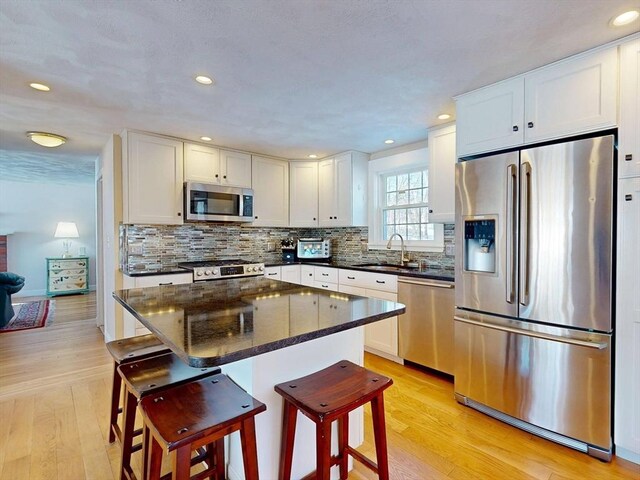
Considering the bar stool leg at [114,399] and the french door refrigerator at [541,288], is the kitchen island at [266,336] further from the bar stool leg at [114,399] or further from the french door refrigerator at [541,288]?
the french door refrigerator at [541,288]

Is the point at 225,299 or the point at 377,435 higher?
the point at 225,299

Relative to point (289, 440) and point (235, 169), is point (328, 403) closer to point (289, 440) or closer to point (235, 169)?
point (289, 440)

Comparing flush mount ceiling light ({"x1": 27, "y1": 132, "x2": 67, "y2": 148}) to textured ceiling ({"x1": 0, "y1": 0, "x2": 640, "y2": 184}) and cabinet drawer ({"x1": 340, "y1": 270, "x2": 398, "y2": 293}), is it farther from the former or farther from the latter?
cabinet drawer ({"x1": 340, "y1": 270, "x2": 398, "y2": 293})

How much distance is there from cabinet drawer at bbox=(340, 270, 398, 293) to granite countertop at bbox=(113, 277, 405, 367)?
1.31m

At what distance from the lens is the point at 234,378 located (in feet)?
4.89

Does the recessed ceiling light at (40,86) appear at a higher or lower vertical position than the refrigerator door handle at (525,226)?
higher

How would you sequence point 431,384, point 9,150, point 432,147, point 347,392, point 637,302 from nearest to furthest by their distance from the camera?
1. point 347,392
2. point 637,302
3. point 431,384
4. point 432,147
5. point 9,150

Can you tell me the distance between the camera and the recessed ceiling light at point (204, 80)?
2.15m

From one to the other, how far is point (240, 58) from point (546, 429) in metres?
2.88

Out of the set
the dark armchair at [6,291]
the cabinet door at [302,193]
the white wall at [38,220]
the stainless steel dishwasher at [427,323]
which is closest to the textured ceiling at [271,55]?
the cabinet door at [302,193]

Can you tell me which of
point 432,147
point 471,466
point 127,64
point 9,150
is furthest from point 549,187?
point 9,150

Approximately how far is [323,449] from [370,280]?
224 cm

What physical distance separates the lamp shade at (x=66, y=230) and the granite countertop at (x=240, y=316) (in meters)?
6.42

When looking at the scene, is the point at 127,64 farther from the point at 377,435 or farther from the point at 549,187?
the point at 549,187
